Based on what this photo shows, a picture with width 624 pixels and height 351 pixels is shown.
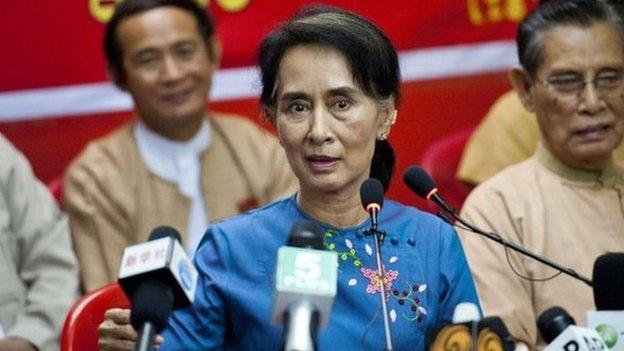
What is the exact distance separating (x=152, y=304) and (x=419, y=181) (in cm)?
76

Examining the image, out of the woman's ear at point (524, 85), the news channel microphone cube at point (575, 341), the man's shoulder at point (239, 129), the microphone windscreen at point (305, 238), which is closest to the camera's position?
the microphone windscreen at point (305, 238)

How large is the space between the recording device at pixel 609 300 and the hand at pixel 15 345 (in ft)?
4.98

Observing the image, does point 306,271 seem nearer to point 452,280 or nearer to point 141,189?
point 452,280

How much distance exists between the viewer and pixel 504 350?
2.28 meters

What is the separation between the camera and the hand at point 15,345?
3.60 m

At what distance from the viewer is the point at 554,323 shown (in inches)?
99.5

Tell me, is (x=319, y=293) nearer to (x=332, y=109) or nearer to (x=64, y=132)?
(x=332, y=109)

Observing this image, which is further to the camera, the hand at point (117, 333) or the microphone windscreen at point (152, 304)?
the hand at point (117, 333)

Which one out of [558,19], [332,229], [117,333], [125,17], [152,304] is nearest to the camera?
[152,304]

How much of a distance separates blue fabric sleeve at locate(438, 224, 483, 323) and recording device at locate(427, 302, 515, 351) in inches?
23.6

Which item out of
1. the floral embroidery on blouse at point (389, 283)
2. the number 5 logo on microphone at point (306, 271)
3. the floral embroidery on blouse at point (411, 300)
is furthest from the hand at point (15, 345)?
the number 5 logo on microphone at point (306, 271)

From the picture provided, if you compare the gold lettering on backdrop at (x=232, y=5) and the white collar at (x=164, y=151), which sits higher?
the gold lettering on backdrop at (x=232, y=5)

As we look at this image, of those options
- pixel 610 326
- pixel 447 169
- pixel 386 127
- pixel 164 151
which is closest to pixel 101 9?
pixel 164 151

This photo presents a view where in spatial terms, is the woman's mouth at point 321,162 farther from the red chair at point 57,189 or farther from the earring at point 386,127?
the red chair at point 57,189
